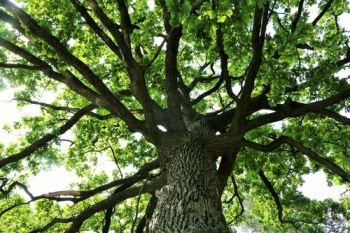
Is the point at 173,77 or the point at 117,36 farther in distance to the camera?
the point at 173,77

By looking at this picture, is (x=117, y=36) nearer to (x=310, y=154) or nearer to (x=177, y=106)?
(x=177, y=106)

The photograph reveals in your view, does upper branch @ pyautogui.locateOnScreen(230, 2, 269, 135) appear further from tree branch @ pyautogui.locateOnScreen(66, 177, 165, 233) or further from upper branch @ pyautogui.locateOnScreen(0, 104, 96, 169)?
upper branch @ pyautogui.locateOnScreen(0, 104, 96, 169)

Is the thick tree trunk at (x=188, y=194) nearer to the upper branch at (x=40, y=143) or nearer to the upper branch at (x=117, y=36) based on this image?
the upper branch at (x=117, y=36)

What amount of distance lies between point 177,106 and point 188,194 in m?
2.77

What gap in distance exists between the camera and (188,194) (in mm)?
5195

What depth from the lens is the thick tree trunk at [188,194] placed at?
4469 millimetres

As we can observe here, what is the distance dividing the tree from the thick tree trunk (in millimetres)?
23

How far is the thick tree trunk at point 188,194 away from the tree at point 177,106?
23 millimetres

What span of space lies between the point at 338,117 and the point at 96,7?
4874mm

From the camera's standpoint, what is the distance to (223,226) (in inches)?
178

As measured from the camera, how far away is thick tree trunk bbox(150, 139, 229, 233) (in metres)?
4.47

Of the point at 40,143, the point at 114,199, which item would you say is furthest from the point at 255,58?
the point at 40,143

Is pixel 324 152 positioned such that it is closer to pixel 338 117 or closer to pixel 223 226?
pixel 338 117

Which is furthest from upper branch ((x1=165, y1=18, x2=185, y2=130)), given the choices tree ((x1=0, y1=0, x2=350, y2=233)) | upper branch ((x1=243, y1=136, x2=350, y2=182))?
upper branch ((x1=243, y1=136, x2=350, y2=182))
